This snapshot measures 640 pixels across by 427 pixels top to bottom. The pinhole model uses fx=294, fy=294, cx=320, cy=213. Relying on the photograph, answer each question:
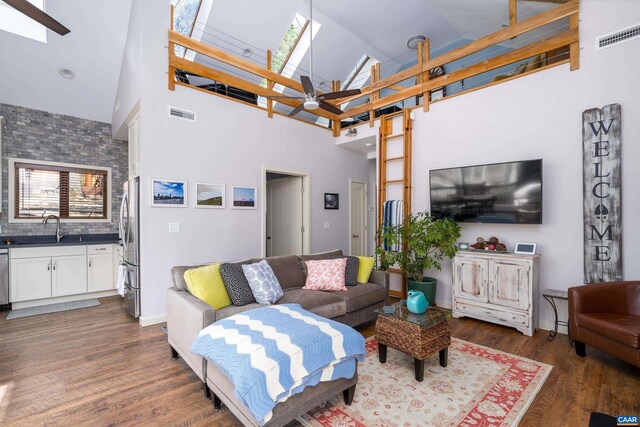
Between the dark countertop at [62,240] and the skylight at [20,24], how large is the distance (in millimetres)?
2870

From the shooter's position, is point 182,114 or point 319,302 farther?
point 182,114

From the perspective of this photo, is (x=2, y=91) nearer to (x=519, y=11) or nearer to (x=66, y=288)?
(x=66, y=288)

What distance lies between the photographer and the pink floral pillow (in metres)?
3.52

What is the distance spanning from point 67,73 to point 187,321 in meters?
4.50

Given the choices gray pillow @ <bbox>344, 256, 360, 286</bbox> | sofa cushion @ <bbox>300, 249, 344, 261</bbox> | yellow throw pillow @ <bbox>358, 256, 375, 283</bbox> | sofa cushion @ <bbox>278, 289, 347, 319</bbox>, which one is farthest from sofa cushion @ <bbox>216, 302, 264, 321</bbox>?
yellow throw pillow @ <bbox>358, 256, 375, 283</bbox>

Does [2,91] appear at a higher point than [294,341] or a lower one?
A: higher

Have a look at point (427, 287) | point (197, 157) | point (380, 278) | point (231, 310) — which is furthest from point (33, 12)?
point (427, 287)

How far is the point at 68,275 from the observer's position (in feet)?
15.1

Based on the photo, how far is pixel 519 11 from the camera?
151 inches

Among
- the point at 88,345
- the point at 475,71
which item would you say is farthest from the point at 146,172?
the point at 475,71

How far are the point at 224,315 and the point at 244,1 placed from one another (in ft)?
15.0

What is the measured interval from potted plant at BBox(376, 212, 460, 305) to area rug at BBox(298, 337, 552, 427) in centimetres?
141

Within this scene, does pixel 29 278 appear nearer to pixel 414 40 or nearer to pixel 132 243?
pixel 132 243

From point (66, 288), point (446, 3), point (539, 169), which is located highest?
point (446, 3)
